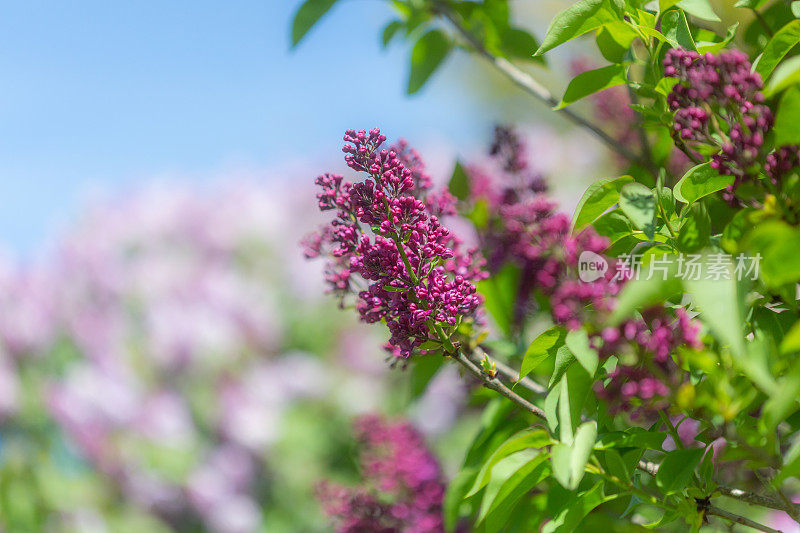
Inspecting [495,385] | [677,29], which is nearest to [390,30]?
[677,29]

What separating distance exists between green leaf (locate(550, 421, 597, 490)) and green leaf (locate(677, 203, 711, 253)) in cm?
13

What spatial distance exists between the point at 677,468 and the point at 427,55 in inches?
23.5

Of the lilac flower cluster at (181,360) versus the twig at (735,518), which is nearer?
the twig at (735,518)

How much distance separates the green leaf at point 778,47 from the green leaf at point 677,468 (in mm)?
260

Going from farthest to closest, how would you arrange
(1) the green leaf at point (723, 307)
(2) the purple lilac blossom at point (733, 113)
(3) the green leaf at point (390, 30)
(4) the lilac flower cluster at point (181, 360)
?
(4) the lilac flower cluster at point (181, 360) < (3) the green leaf at point (390, 30) < (2) the purple lilac blossom at point (733, 113) < (1) the green leaf at point (723, 307)

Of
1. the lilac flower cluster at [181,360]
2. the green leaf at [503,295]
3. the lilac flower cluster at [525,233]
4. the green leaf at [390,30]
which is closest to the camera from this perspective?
the lilac flower cluster at [525,233]

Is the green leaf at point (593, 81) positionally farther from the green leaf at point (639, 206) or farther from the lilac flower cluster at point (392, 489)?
the lilac flower cluster at point (392, 489)

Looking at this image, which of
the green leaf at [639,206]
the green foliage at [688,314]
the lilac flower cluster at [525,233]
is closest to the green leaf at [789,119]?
the green foliage at [688,314]

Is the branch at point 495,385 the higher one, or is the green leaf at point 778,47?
the green leaf at point 778,47

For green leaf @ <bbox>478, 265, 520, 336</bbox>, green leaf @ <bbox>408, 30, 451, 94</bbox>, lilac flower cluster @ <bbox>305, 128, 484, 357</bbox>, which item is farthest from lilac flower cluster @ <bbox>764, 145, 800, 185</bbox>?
green leaf @ <bbox>408, 30, 451, 94</bbox>

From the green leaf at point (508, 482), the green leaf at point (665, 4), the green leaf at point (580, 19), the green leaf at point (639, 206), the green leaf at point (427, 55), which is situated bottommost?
the green leaf at point (508, 482)

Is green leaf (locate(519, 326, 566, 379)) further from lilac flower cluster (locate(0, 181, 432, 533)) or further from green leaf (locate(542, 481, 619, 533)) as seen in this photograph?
lilac flower cluster (locate(0, 181, 432, 533))

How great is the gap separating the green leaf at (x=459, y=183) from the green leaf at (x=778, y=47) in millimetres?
387

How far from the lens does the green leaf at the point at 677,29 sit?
0.51 m
